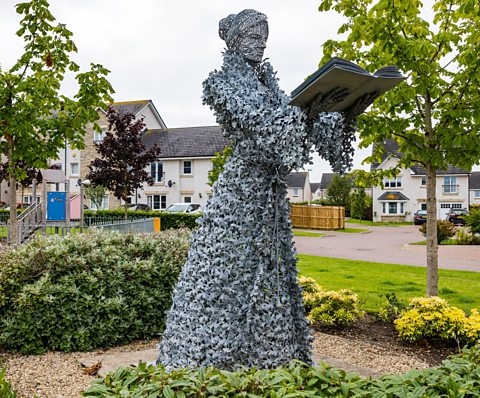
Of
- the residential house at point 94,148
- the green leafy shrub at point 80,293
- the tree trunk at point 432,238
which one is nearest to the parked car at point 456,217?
the residential house at point 94,148

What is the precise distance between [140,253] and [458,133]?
15.0ft

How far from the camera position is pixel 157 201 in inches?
1542

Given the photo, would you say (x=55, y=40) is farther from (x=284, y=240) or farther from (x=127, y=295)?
(x=284, y=240)

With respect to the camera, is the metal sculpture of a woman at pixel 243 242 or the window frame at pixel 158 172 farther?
the window frame at pixel 158 172

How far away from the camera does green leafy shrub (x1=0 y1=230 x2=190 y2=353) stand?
18.4 ft

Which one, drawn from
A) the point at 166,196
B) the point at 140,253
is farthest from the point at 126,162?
the point at 140,253

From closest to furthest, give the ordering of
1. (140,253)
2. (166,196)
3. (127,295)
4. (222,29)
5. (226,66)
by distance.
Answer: (226,66) → (222,29) → (127,295) → (140,253) → (166,196)

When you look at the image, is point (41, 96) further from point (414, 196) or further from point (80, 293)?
point (414, 196)

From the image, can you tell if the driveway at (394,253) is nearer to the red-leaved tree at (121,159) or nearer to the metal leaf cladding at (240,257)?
the red-leaved tree at (121,159)

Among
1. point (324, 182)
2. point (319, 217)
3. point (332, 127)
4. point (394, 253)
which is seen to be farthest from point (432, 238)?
point (324, 182)

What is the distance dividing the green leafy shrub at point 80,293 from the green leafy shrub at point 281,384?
3.19 m

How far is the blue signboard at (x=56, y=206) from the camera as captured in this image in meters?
14.9

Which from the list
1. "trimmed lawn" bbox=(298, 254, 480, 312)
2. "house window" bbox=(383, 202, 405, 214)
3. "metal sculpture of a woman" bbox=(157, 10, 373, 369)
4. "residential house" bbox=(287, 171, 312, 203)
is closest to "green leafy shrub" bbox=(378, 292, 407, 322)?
"trimmed lawn" bbox=(298, 254, 480, 312)

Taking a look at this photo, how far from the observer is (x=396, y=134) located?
7.55 meters
